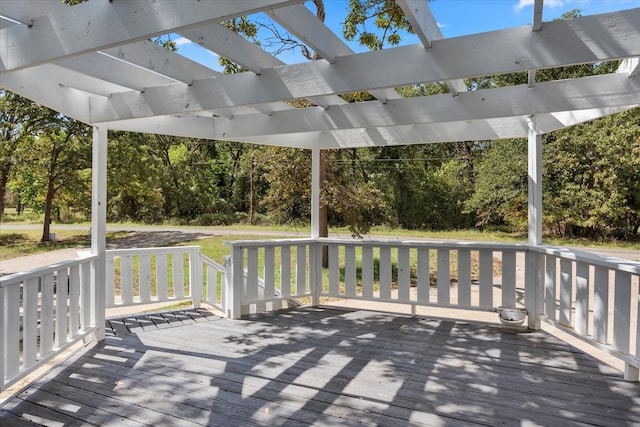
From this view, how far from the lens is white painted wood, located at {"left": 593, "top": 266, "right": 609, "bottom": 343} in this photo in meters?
3.00

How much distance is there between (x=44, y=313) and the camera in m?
2.79

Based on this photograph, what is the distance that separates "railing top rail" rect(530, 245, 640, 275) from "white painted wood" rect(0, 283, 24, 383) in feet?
12.4

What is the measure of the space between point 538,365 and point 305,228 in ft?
29.1

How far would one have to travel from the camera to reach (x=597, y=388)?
2.71 meters

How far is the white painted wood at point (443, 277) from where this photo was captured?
4.29 m

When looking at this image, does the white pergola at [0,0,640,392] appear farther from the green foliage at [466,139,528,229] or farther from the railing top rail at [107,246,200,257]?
the green foliage at [466,139,528,229]

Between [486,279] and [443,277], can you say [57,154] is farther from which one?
[486,279]

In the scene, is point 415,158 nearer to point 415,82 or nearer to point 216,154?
point 216,154

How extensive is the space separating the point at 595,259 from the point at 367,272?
2234mm

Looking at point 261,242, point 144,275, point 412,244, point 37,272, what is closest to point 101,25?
point 37,272

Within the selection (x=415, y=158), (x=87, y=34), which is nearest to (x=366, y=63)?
(x=87, y=34)

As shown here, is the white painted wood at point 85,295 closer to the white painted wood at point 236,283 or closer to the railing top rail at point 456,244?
the white painted wood at point 236,283

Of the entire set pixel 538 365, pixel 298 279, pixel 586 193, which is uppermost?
pixel 586 193

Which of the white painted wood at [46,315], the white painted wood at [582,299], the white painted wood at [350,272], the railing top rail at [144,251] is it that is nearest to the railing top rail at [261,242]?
the white painted wood at [350,272]
